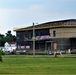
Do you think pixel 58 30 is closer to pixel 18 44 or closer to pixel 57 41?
pixel 57 41

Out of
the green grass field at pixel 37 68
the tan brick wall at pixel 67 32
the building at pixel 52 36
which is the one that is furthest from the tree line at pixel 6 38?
the green grass field at pixel 37 68

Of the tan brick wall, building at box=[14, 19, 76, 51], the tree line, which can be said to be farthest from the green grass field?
the tree line

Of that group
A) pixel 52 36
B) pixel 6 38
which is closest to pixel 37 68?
pixel 52 36

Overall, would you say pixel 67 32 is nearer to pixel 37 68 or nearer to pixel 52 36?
pixel 52 36

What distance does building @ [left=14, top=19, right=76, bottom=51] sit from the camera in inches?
4496

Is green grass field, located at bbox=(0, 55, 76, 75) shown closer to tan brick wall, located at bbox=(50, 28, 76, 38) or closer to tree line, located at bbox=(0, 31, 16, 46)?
tan brick wall, located at bbox=(50, 28, 76, 38)

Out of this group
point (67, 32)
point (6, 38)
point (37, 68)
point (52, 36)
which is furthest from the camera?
point (6, 38)

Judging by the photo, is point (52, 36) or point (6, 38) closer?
point (52, 36)

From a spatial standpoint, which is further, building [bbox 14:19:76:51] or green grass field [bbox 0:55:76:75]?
building [bbox 14:19:76:51]

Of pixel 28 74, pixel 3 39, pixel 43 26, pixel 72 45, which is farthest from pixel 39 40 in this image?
pixel 28 74

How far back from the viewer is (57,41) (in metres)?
116

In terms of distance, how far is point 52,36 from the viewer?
119500 mm

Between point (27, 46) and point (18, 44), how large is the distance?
18.5 feet

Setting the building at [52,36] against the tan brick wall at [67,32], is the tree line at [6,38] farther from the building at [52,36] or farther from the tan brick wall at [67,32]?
the tan brick wall at [67,32]
